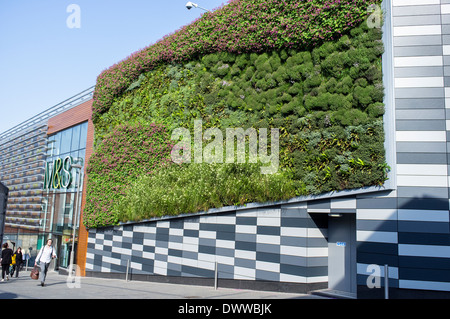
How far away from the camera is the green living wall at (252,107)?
10.1 m

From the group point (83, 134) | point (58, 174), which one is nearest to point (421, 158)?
point (83, 134)

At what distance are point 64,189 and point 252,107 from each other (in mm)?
15249

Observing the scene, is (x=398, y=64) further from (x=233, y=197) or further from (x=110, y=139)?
(x=110, y=139)

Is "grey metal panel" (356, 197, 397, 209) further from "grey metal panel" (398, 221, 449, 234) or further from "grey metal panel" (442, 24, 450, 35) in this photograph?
"grey metal panel" (442, 24, 450, 35)

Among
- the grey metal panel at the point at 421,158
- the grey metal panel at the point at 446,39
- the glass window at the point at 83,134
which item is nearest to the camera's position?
the grey metal panel at the point at 421,158

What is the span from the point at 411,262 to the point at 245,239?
4474 mm

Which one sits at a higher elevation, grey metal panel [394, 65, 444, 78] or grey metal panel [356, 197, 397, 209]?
grey metal panel [394, 65, 444, 78]

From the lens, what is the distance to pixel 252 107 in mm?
12594

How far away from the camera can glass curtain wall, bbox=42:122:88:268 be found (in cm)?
2175

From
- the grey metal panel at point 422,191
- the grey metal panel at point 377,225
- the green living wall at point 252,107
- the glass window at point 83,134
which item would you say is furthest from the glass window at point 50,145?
the grey metal panel at point 422,191

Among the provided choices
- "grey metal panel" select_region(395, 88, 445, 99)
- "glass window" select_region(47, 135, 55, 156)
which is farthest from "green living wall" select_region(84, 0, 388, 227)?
"glass window" select_region(47, 135, 55, 156)

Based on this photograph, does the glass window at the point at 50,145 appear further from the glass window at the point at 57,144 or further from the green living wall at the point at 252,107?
the green living wall at the point at 252,107

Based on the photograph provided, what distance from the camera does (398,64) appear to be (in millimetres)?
9523

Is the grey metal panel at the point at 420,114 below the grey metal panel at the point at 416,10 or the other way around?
below
